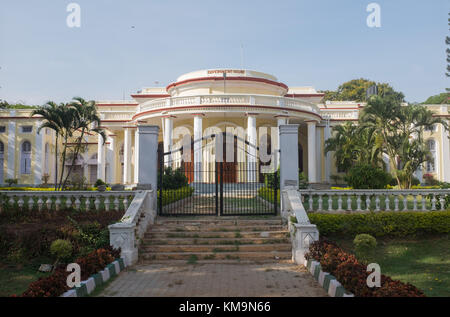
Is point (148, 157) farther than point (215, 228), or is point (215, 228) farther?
point (148, 157)

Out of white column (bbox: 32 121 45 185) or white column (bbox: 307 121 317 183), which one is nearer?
white column (bbox: 307 121 317 183)

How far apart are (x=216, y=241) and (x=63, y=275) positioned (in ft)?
11.8

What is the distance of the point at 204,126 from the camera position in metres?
22.6

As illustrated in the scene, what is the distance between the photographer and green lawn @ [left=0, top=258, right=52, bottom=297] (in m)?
5.74

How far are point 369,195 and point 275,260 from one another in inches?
148

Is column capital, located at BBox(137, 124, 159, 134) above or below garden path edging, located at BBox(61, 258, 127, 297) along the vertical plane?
above

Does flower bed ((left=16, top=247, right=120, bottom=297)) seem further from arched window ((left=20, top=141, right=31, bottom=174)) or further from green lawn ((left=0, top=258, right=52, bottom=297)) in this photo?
arched window ((left=20, top=141, right=31, bottom=174))

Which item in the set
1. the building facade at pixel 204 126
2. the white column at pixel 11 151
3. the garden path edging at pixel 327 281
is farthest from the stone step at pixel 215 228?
the white column at pixel 11 151

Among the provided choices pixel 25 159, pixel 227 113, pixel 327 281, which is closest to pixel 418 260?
pixel 327 281

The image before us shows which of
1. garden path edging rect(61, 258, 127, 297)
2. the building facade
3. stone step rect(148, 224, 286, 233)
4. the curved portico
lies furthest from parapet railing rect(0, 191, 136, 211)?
the curved portico

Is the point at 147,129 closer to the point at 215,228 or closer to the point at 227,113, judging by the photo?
the point at 215,228

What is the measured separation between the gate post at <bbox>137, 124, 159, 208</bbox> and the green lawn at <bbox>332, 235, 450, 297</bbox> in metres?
5.08

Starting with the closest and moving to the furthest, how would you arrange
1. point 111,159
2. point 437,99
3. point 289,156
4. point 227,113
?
point 289,156
point 227,113
point 111,159
point 437,99

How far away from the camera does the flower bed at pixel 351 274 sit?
4203mm
